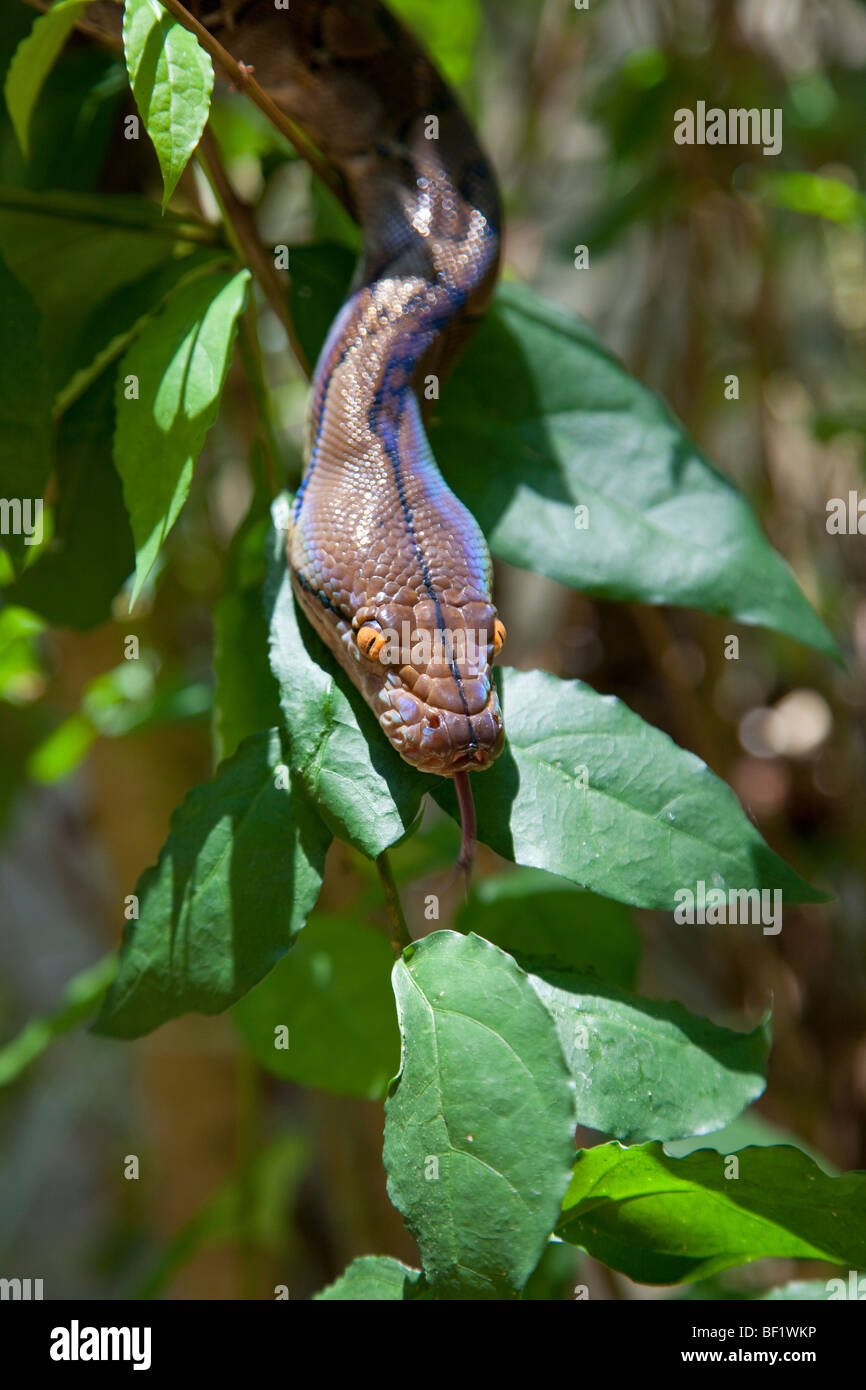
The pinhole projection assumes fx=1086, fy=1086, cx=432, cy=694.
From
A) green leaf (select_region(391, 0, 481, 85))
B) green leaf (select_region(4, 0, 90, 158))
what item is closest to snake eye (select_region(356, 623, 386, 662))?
green leaf (select_region(4, 0, 90, 158))

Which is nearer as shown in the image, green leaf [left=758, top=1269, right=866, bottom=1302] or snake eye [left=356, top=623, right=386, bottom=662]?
snake eye [left=356, top=623, right=386, bottom=662]

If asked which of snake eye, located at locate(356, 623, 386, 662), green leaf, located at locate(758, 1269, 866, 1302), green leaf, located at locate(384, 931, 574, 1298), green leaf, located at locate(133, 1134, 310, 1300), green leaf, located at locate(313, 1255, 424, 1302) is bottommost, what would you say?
→ green leaf, located at locate(133, 1134, 310, 1300)

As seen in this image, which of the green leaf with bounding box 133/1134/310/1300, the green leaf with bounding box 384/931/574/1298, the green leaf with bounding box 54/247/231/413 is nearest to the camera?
the green leaf with bounding box 384/931/574/1298

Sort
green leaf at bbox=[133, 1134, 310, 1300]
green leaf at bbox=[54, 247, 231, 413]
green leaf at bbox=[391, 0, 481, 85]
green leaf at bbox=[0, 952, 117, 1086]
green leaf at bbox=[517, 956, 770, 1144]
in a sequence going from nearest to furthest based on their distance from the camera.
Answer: green leaf at bbox=[517, 956, 770, 1144]
green leaf at bbox=[54, 247, 231, 413]
green leaf at bbox=[0, 952, 117, 1086]
green leaf at bbox=[133, 1134, 310, 1300]
green leaf at bbox=[391, 0, 481, 85]

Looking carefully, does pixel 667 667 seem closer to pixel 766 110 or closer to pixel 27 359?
pixel 766 110

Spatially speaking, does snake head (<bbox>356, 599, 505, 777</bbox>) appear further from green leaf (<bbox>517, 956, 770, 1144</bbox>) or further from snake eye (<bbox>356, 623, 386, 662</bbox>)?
green leaf (<bbox>517, 956, 770, 1144</bbox>)

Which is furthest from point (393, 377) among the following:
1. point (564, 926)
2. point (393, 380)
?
point (564, 926)
